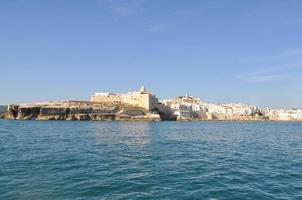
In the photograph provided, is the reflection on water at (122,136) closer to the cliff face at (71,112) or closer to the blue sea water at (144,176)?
the blue sea water at (144,176)

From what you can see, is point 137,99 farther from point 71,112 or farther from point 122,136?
→ point 122,136

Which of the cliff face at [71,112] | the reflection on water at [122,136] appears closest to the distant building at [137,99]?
the cliff face at [71,112]

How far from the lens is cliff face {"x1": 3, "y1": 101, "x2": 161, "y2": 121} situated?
153m

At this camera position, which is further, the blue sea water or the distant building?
the distant building

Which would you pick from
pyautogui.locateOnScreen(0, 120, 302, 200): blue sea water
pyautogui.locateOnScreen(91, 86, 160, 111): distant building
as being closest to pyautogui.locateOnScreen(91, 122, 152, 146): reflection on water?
pyautogui.locateOnScreen(0, 120, 302, 200): blue sea water

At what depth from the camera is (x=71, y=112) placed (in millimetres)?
154375

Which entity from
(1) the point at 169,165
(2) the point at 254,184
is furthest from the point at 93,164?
(2) the point at 254,184

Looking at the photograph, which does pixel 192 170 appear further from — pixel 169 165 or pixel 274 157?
pixel 274 157

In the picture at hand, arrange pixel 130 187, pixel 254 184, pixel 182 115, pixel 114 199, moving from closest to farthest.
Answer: pixel 114 199
pixel 130 187
pixel 254 184
pixel 182 115

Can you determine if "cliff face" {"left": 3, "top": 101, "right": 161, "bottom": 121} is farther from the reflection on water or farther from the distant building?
the reflection on water

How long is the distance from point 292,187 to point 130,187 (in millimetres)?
8374

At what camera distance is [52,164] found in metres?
22.7

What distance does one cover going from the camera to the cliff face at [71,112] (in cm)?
15338

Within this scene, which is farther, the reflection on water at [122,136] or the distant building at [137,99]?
the distant building at [137,99]
